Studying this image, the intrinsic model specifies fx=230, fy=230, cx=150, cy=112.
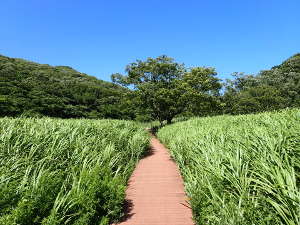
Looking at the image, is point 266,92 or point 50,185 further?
point 266,92

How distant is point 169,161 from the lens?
7895mm

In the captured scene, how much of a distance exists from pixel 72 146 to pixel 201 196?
2955 millimetres

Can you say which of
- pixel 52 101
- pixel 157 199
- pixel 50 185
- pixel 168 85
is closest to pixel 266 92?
pixel 168 85

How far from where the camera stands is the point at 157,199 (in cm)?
434

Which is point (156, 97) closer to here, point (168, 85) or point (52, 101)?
point (168, 85)

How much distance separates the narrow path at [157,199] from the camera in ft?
11.6

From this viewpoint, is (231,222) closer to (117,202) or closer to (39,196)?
(117,202)

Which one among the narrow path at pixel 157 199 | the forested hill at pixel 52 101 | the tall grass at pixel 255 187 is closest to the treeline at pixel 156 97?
the forested hill at pixel 52 101

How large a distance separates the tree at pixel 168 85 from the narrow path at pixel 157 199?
49.2ft

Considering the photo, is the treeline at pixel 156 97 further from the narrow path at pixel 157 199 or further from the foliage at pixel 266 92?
the narrow path at pixel 157 199

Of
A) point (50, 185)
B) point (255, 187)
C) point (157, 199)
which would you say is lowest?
point (157, 199)

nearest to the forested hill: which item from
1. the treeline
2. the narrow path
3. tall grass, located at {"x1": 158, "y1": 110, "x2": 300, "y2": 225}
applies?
the treeline

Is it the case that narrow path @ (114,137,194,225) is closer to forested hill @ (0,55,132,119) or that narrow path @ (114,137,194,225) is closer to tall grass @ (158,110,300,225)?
tall grass @ (158,110,300,225)

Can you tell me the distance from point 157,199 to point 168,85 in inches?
775
